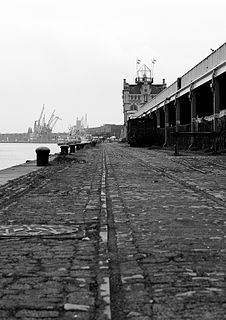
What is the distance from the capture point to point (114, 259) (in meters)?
5.88

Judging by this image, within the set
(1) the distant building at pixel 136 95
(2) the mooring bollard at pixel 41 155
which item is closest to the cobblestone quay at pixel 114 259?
(2) the mooring bollard at pixel 41 155

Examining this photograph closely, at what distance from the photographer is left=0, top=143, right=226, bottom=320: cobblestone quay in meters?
4.27

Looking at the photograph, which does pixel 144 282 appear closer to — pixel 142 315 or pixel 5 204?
pixel 142 315

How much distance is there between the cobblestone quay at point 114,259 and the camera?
4.27 metres

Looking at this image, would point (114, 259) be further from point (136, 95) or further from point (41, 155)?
point (136, 95)

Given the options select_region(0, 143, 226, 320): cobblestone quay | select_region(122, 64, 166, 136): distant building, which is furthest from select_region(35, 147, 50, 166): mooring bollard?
select_region(122, 64, 166, 136): distant building

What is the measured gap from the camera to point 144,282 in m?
4.95

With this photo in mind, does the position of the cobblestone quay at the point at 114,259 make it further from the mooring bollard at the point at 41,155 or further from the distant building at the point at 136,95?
the distant building at the point at 136,95

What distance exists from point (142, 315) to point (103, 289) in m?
0.71

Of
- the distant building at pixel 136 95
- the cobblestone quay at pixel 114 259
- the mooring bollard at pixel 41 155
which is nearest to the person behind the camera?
the cobblestone quay at pixel 114 259

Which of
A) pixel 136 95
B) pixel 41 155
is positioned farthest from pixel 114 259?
pixel 136 95

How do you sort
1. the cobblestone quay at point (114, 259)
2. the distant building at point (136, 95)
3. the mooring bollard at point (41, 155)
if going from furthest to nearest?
1. the distant building at point (136, 95)
2. the mooring bollard at point (41, 155)
3. the cobblestone quay at point (114, 259)

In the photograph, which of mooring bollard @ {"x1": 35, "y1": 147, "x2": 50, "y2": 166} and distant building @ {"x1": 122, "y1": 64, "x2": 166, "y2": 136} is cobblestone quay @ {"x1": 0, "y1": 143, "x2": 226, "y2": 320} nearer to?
mooring bollard @ {"x1": 35, "y1": 147, "x2": 50, "y2": 166}

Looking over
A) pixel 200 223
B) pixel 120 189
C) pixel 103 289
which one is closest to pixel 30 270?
pixel 103 289
